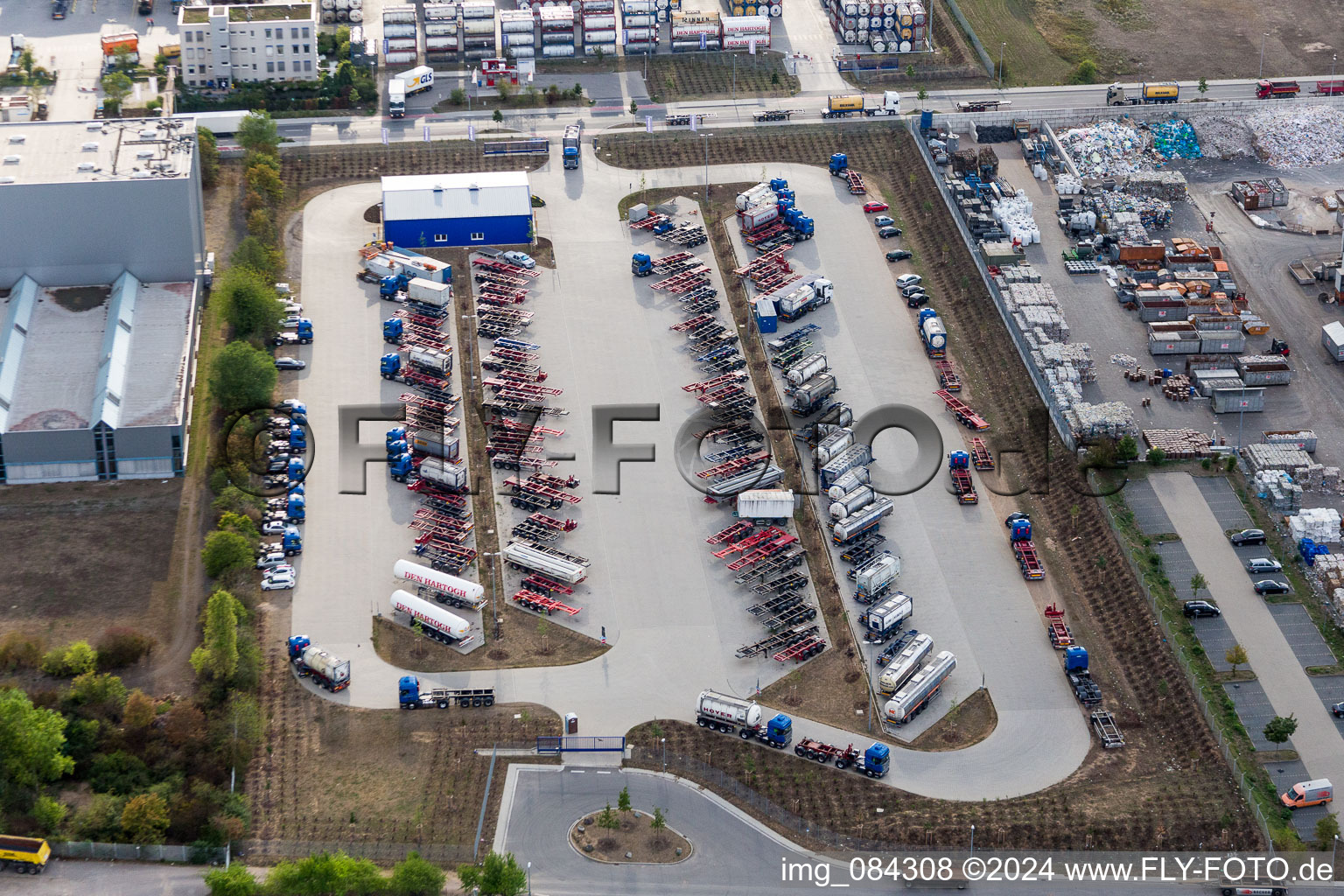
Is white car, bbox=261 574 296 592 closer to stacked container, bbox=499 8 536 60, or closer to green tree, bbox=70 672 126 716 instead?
green tree, bbox=70 672 126 716

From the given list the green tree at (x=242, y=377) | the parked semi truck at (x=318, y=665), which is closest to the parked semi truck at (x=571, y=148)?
the green tree at (x=242, y=377)

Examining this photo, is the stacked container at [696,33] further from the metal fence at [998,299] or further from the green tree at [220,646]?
the green tree at [220,646]

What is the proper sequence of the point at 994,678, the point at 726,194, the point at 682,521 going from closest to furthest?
the point at 994,678 → the point at 682,521 → the point at 726,194

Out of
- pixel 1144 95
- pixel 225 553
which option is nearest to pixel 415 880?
pixel 225 553

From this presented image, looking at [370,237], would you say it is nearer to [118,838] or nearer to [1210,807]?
[118,838]

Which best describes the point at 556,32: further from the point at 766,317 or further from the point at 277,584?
the point at 277,584

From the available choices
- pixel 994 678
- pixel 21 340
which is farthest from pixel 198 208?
pixel 994 678
